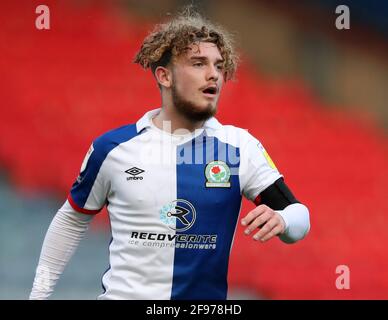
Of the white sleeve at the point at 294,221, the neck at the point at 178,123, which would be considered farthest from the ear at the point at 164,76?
the white sleeve at the point at 294,221

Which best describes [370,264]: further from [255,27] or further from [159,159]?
[159,159]

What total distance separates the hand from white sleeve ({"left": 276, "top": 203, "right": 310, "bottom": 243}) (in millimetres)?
101

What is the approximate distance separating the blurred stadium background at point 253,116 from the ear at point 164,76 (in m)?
2.00

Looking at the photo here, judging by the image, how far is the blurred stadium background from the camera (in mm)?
5340

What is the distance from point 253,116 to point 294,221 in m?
2.58

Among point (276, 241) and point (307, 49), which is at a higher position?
point (307, 49)

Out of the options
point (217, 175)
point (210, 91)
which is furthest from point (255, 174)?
point (210, 91)

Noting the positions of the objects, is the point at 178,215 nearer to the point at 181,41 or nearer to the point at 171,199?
the point at 171,199

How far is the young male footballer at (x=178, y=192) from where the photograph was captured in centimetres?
301

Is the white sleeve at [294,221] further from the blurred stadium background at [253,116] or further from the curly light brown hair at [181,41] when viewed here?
the blurred stadium background at [253,116]

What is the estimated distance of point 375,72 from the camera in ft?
18.2

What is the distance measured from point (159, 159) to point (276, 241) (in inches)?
95.3

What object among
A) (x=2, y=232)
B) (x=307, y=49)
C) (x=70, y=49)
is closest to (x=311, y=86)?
(x=307, y=49)
